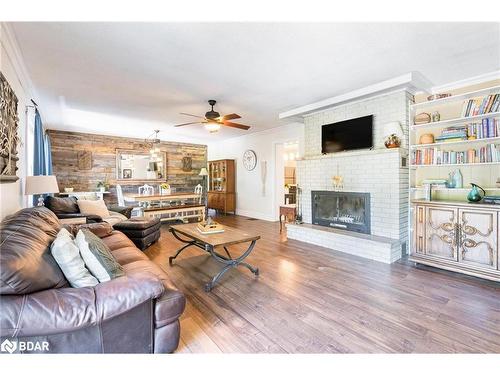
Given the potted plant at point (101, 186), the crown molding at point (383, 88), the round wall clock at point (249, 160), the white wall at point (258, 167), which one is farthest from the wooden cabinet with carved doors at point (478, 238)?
the potted plant at point (101, 186)

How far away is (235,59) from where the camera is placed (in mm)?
2783

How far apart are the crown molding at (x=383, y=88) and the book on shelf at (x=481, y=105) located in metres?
0.59

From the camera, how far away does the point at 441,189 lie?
356 centimetres

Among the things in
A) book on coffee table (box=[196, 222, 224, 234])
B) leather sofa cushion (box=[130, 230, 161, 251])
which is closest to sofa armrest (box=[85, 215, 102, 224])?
leather sofa cushion (box=[130, 230, 161, 251])

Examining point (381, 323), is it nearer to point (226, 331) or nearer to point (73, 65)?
point (226, 331)

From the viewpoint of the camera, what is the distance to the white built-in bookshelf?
3.03 m

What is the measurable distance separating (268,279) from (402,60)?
2.97 metres

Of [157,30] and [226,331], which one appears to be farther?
[157,30]

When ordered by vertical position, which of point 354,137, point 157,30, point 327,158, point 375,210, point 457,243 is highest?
point 157,30

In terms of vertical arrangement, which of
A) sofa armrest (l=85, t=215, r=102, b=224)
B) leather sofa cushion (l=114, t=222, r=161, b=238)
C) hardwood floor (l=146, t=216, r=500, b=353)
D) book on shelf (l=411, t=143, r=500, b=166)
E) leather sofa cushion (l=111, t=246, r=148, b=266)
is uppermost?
book on shelf (l=411, t=143, r=500, b=166)

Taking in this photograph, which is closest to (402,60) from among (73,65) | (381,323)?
(381,323)

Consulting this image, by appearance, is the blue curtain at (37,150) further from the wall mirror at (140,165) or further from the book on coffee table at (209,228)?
the book on coffee table at (209,228)

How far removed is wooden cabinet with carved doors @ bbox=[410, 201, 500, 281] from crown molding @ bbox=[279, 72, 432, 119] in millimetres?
1631

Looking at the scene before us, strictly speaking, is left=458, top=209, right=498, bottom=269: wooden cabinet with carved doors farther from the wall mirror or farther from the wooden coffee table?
the wall mirror
